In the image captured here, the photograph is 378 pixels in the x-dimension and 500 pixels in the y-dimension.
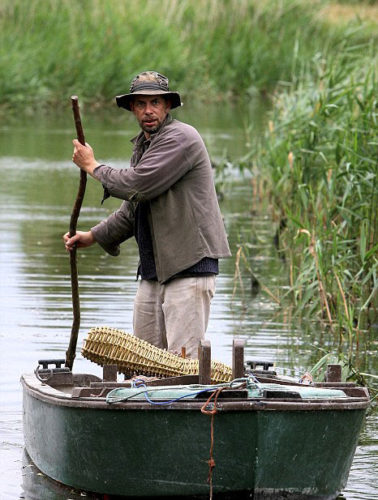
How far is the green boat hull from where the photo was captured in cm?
542

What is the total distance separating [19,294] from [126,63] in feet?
55.8

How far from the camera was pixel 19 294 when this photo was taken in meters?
10.8

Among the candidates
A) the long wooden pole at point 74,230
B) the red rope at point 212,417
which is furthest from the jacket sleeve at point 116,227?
the red rope at point 212,417

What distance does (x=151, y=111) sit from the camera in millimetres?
6484

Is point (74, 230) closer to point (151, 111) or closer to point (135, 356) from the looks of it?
point (151, 111)

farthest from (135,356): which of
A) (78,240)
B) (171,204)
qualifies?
(78,240)

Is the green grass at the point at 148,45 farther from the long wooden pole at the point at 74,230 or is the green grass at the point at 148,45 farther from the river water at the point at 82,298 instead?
the long wooden pole at the point at 74,230

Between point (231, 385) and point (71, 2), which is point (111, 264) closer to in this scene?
point (231, 385)

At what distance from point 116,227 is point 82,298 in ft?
12.2

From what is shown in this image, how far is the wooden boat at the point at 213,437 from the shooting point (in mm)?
5422

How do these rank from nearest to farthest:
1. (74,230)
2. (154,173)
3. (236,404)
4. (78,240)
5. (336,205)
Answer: (236,404)
(154,173)
(74,230)
(78,240)
(336,205)

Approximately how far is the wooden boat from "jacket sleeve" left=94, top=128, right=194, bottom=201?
3.14 feet

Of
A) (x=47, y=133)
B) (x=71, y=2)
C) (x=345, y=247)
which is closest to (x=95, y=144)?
(x=47, y=133)

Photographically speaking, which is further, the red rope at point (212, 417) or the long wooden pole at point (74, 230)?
the long wooden pole at point (74, 230)
